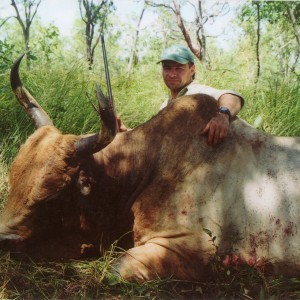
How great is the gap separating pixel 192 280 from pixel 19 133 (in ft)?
11.7

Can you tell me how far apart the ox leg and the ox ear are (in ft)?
2.92

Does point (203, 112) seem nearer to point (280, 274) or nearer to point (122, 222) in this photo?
point (122, 222)

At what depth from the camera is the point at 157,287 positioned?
313 centimetres

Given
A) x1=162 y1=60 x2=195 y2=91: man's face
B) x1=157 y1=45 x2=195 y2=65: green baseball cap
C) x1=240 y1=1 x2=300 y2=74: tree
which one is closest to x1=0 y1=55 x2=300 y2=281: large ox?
x1=157 y1=45 x2=195 y2=65: green baseball cap

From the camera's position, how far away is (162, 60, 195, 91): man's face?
5328mm

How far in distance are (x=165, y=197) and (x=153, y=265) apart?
1.91 ft

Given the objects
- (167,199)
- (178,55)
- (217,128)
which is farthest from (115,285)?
(178,55)

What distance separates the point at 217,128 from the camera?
3.55m

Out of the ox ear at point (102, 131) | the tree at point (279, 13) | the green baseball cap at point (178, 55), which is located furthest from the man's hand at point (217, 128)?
the tree at point (279, 13)

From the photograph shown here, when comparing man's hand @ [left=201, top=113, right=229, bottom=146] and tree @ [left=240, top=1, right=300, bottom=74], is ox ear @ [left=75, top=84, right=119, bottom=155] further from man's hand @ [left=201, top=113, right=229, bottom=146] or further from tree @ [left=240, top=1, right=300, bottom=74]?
tree @ [left=240, top=1, right=300, bottom=74]

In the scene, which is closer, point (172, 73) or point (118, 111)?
point (172, 73)

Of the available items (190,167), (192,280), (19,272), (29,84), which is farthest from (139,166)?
(29,84)

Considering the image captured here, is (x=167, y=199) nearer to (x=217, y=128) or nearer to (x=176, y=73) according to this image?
(x=217, y=128)

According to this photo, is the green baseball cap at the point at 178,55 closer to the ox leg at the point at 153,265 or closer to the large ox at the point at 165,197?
the large ox at the point at 165,197
